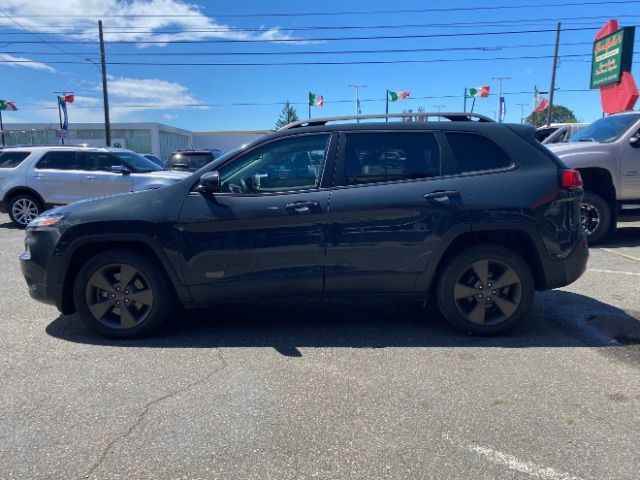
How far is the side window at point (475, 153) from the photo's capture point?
13.8ft

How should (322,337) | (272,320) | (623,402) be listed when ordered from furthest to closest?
(272,320) → (322,337) → (623,402)

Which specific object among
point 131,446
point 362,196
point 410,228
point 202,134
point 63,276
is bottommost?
point 131,446

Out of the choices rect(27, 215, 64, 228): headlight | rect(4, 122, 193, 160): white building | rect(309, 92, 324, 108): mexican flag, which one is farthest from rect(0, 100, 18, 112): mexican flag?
rect(27, 215, 64, 228): headlight

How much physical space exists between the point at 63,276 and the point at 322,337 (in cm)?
225

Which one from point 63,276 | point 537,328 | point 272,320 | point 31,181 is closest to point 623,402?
point 537,328

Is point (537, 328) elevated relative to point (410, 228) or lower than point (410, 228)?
lower

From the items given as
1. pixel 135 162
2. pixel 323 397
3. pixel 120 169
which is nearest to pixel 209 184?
pixel 323 397

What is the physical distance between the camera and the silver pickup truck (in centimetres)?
781

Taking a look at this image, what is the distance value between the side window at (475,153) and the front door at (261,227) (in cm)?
106

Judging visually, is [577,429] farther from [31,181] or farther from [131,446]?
[31,181]

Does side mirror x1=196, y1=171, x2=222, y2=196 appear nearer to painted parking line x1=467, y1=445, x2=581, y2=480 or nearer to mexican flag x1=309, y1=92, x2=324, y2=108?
painted parking line x1=467, y1=445, x2=581, y2=480

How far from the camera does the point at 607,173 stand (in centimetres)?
787

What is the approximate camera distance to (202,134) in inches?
2773

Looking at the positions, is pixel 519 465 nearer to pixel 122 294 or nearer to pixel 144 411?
pixel 144 411
